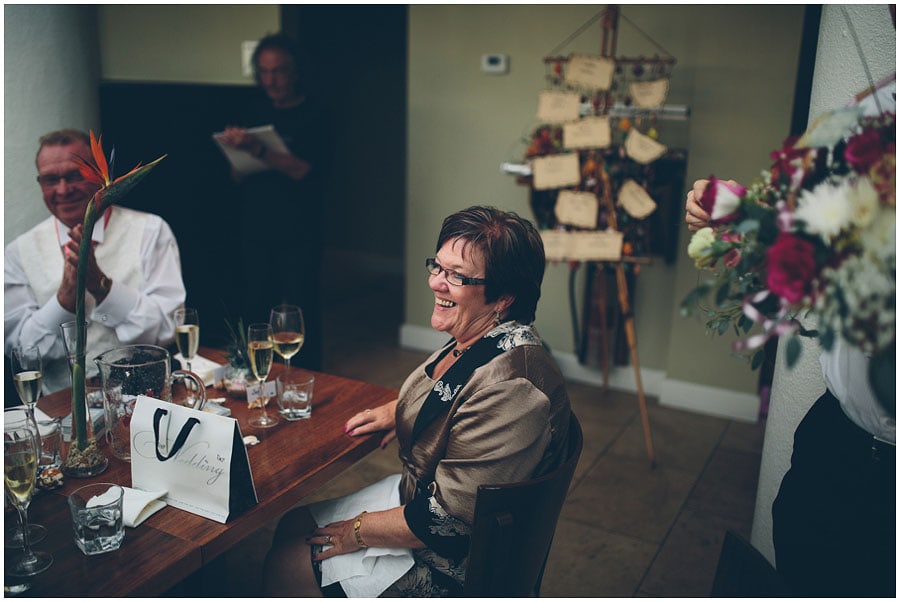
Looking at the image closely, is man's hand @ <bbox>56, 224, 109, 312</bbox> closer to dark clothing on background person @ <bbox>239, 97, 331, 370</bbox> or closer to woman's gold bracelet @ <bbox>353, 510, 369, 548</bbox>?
woman's gold bracelet @ <bbox>353, 510, 369, 548</bbox>

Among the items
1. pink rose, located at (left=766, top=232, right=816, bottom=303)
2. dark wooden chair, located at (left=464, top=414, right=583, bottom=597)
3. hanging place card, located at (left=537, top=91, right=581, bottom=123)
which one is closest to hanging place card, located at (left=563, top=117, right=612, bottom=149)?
hanging place card, located at (left=537, top=91, right=581, bottom=123)

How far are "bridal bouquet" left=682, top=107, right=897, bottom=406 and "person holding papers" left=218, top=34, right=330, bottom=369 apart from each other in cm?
273

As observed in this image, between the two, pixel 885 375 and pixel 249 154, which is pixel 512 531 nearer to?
pixel 885 375

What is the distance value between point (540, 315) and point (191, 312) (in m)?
2.60

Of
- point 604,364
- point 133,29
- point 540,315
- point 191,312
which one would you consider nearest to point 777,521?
point 191,312

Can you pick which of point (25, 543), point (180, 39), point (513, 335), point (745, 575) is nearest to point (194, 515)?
point (25, 543)

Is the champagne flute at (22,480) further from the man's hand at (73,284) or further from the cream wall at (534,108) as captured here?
the cream wall at (534,108)

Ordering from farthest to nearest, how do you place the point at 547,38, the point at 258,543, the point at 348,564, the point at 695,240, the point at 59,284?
the point at 547,38 < the point at 258,543 < the point at 59,284 < the point at 348,564 < the point at 695,240

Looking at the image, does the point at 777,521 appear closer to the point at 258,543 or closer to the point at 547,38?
the point at 258,543

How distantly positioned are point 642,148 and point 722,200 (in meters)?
2.30

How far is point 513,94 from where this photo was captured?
393cm

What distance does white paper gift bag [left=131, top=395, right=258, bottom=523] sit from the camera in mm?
1316

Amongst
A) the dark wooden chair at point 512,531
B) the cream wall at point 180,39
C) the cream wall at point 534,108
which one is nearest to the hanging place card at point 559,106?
the cream wall at point 534,108

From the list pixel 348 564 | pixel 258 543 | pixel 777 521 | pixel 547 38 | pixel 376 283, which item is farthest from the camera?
pixel 376 283
